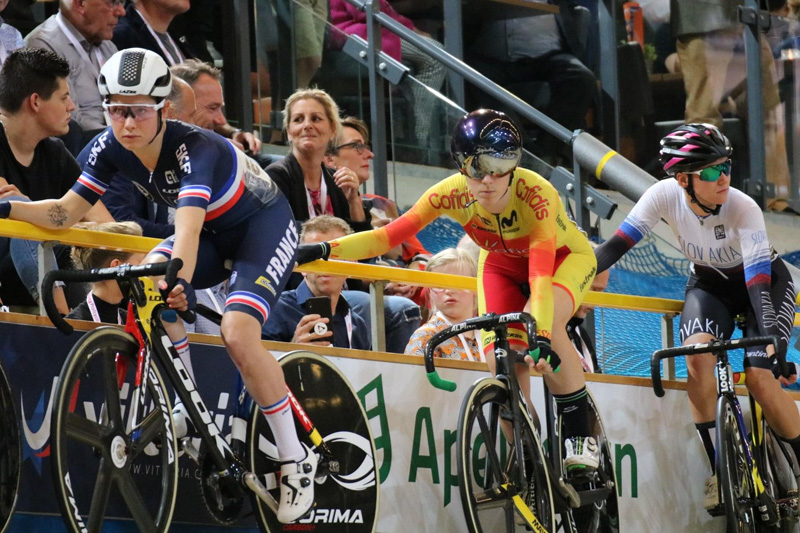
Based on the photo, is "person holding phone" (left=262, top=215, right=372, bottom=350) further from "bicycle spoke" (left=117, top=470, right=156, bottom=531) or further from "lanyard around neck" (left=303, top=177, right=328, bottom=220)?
"bicycle spoke" (left=117, top=470, right=156, bottom=531)

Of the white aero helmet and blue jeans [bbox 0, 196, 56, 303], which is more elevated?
the white aero helmet

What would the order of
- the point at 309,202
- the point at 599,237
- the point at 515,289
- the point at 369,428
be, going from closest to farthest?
1. the point at 369,428
2. the point at 515,289
3. the point at 309,202
4. the point at 599,237

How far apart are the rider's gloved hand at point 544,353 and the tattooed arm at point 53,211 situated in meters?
1.85

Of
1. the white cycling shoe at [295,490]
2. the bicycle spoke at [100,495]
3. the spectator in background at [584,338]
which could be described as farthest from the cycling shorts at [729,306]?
the bicycle spoke at [100,495]

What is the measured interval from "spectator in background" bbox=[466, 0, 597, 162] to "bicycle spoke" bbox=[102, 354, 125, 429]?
548cm

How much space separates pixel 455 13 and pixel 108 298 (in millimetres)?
4981

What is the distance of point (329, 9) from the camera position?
26.8 ft

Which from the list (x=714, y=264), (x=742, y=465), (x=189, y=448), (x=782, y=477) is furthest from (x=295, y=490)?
(x=782, y=477)

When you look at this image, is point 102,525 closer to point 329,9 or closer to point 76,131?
point 76,131

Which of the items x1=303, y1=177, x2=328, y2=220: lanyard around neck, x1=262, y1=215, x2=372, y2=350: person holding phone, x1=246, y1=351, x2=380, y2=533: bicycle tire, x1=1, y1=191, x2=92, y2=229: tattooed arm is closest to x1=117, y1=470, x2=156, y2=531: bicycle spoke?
x1=246, y1=351, x2=380, y2=533: bicycle tire

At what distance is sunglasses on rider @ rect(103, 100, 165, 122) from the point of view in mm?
4398

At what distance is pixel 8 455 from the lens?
420cm

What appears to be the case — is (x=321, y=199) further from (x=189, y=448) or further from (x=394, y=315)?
(x=189, y=448)

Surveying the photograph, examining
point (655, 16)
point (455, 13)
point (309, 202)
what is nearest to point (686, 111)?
point (655, 16)
